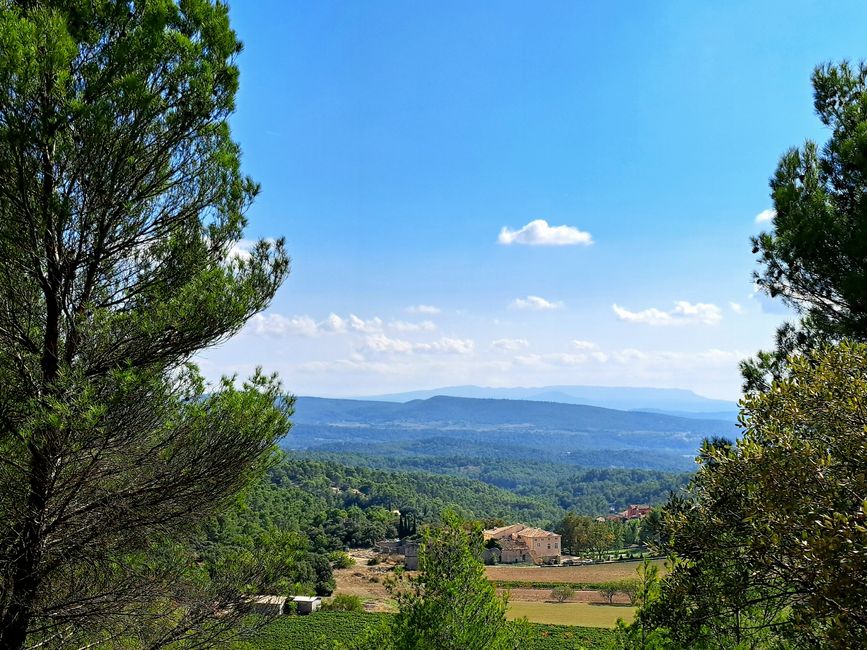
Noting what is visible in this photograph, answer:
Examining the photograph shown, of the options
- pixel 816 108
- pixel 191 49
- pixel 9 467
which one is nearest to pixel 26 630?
pixel 9 467

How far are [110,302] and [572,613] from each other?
41496 mm

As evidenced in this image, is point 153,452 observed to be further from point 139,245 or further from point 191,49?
point 191,49

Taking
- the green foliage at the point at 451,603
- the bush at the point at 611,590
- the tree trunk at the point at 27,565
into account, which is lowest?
the bush at the point at 611,590

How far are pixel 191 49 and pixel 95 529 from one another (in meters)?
4.53

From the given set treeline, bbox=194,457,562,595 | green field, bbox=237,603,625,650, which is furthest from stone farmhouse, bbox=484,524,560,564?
green field, bbox=237,603,625,650

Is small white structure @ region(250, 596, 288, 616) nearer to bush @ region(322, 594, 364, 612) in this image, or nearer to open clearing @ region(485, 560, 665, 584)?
bush @ region(322, 594, 364, 612)

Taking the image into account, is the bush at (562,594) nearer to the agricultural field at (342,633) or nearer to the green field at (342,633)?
the agricultural field at (342,633)

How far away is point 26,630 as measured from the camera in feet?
16.0

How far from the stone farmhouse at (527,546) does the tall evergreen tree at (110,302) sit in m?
66.0

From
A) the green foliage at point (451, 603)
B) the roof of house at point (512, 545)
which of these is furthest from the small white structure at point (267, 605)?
the roof of house at point (512, 545)

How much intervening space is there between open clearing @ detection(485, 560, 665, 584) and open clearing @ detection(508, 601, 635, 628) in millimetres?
7584

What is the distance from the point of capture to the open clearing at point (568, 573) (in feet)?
166

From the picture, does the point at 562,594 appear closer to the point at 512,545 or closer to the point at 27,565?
the point at 512,545

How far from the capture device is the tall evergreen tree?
4.38 metres
